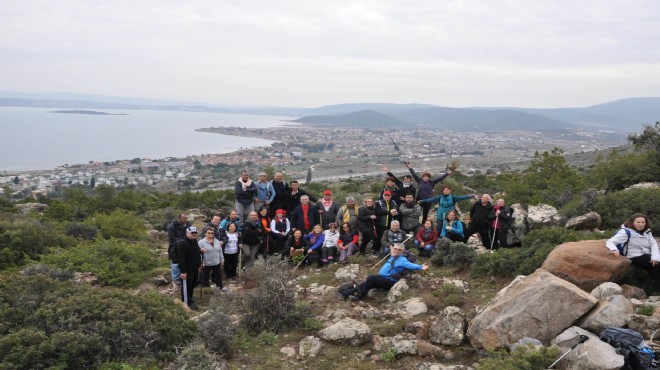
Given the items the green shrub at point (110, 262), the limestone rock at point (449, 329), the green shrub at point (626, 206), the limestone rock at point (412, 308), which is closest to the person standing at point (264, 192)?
the green shrub at point (110, 262)

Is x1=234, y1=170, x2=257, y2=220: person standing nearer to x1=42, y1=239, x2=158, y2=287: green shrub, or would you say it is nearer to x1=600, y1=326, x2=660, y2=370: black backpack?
x1=42, y1=239, x2=158, y2=287: green shrub

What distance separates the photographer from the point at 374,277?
8.40 m

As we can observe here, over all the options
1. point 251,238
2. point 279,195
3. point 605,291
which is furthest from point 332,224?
point 605,291

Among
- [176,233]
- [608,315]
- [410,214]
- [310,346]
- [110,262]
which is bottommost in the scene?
[110,262]

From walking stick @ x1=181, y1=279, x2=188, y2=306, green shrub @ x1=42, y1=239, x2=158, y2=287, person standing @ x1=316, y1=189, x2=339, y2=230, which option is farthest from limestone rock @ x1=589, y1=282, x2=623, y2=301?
green shrub @ x1=42, y1=239, x2=158, y2=287

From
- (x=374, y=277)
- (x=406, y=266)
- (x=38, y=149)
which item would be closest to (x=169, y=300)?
(x=374, y=277)

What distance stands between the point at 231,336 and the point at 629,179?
15.1 m

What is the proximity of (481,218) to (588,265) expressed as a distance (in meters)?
3.50

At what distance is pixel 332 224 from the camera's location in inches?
419

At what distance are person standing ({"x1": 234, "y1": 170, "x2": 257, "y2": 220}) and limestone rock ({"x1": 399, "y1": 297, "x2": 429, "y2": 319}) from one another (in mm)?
5136

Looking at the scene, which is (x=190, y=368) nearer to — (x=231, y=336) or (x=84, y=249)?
(x=231, y=336)

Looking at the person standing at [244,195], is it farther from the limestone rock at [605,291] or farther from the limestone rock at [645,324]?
the limestone rock at [645,324]

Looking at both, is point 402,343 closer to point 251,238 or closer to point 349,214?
point 349,214

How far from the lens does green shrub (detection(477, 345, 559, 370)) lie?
4.93 meters
